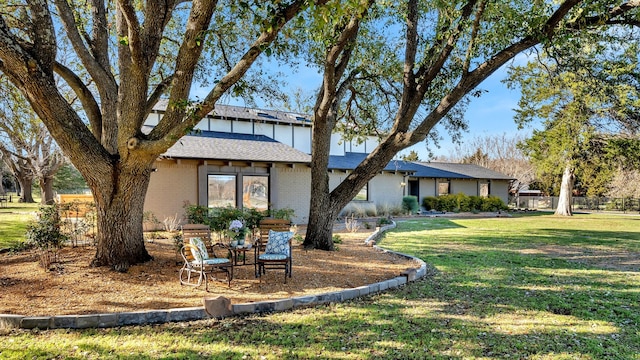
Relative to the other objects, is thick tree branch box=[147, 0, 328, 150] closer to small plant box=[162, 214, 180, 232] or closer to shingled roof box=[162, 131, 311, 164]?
small plant box=[162, 214, 180, 232]

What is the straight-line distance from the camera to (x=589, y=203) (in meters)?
35.0

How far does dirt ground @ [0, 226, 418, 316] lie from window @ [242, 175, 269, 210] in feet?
23.4

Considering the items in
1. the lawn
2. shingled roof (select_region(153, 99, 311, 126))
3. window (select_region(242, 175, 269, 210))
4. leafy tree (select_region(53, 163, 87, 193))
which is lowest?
the lawn

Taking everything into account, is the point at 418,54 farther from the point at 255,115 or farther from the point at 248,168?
the point at 255,115

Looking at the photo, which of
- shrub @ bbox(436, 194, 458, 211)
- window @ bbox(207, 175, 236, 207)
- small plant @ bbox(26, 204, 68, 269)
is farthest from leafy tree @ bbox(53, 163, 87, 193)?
small plant @ bbox(26, 204, 68, 269)

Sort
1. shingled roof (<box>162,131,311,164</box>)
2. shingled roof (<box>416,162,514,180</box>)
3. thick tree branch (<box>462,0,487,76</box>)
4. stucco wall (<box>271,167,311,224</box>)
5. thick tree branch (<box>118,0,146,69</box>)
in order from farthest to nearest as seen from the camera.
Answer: shingled roof (<box>416,162,514,180</box>) < stucco wall (<box>271,167,311,224</box>) < shingled roof (<box>162,131,311,164</box>) < thick tree branch (<box>462,0,487,76</box>) < thick tree branch (<box>118,0,146,69</box>)

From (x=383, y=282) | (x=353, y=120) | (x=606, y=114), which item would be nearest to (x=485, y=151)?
(x=606, y=114)

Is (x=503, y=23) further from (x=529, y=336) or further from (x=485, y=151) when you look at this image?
(x=485, y=151)

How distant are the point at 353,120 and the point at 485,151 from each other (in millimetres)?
38388

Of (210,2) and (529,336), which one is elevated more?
(210,2)

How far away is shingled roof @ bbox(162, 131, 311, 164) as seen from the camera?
14.9 m

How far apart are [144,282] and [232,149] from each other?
1053cm

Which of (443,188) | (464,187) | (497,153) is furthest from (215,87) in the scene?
(497,153)

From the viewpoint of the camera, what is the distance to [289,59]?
423 inches
